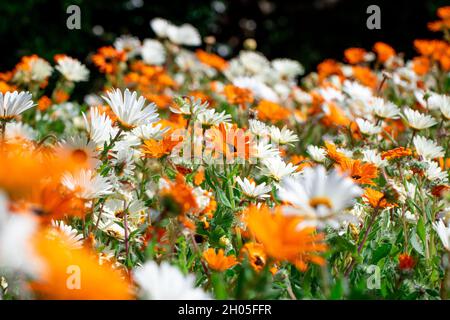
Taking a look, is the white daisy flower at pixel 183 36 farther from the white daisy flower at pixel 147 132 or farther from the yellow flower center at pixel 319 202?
the yellow flower center at pixel 319 202

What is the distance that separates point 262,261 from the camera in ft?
3.02

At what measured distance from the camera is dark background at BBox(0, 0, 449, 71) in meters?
3.94

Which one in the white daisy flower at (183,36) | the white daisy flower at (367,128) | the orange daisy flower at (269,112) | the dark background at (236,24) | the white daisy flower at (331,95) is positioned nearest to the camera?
the white daisy flower at (367,128)

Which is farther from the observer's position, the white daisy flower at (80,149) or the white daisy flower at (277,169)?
the white daisy flower at (277,169)

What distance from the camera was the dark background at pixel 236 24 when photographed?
3943 mm

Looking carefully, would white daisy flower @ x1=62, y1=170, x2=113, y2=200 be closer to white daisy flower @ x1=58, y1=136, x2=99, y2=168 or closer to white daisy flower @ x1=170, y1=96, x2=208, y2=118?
white daisy flower @ x1=58, y1=136, x2=99, y2=168

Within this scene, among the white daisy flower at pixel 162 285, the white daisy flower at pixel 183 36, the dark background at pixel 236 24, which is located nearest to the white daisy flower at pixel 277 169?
the white daisy flower at pixel 162 285

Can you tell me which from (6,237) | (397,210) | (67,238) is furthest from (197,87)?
(6,237)

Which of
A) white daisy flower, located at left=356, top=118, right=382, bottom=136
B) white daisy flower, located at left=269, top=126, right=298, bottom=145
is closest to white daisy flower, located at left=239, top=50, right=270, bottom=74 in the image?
white daisy flower, located at left=356, top=118, right=382, bottom=136

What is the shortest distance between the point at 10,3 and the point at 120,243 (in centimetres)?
311

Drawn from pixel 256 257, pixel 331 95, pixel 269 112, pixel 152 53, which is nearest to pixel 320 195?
pixel 256 257

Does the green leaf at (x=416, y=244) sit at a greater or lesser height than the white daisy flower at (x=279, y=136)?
lesser

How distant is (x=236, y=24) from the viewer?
5555 millimetres

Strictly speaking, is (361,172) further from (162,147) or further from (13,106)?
(13,106)
